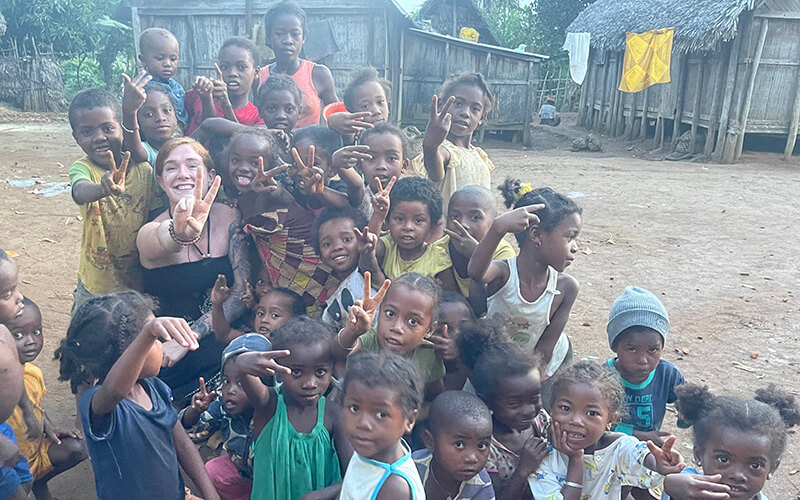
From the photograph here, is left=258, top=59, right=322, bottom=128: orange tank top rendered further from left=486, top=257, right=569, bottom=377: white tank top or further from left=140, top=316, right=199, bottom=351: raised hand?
left=140, top=316, right=199, bottom=351: raised hand

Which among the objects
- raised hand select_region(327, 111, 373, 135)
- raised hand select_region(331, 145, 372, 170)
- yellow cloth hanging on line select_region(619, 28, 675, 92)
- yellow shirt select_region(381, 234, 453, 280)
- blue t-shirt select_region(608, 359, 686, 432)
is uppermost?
yellow cloth hanging on line select_region(619, 28, 675, 92)

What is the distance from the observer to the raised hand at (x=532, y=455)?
8.69 ft

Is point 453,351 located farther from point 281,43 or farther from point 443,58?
point 443,58

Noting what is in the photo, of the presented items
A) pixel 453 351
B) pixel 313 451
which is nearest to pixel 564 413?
pixel 453 351

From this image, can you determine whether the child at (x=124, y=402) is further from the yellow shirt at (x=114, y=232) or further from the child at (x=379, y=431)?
the yellow shirt at (x=114, y=232)

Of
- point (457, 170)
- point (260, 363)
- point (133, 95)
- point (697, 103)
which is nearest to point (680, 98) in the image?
point (697, 103)

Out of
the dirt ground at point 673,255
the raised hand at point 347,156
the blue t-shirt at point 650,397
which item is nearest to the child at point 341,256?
the raised hand at point 347,156

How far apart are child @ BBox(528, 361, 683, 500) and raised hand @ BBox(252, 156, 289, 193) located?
186 centimetres

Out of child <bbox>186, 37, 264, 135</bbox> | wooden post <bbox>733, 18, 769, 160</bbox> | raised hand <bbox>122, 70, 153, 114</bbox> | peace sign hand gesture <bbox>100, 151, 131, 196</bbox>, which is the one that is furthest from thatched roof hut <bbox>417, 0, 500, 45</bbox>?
peace sign hand gesture <bbox>100, 151, 131, 196</bbox>

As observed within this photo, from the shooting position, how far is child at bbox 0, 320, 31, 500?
205cm

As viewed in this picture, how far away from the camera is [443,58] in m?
15.8

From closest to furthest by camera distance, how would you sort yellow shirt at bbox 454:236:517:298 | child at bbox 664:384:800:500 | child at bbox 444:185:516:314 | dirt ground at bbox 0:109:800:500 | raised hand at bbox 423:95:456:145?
child at bbox 664:384:800:500 → child at bbox 444:185:516:314 → yellow shirt at bbox 454:236:517:298 → raised hand at bbox 423:95:456:145 → dirt ground at bbox 0:109:800:500

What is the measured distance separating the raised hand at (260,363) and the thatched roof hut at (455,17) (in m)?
24.1

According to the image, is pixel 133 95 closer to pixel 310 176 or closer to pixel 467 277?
pixel 310 176
